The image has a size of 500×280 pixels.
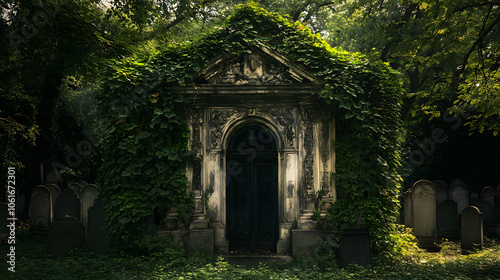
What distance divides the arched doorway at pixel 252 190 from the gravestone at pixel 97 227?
120 inches

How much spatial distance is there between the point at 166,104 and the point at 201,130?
3.37ft

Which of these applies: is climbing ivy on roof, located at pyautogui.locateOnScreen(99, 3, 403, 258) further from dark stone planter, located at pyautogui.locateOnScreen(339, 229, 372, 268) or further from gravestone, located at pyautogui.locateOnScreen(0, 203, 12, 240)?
gravestone, located at pyautogui.locateOnScreen(0, 203, 12, 240)

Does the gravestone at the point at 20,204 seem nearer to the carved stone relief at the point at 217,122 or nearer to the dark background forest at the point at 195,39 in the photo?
the dark background forest at the point at 195,39

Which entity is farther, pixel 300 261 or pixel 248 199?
pixel 248 199

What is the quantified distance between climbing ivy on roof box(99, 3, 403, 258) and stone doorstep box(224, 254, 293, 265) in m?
1.36

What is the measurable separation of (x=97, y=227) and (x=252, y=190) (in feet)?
12.8

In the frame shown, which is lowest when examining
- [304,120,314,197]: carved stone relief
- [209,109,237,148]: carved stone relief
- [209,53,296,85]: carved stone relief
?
[304,120,314,197]: carved stone relief

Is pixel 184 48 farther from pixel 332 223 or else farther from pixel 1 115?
pixel 1 115

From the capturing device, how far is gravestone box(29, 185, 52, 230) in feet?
41.5

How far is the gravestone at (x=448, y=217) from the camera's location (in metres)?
12.8

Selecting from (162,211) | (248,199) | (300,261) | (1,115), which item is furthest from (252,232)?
(1,115)

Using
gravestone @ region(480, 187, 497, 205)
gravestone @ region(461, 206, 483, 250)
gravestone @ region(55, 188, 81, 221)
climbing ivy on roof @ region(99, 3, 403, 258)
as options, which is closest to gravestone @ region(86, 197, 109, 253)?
climbing ivy on roof @ region(99, 3, 403, 258)

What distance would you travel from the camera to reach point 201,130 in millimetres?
9797

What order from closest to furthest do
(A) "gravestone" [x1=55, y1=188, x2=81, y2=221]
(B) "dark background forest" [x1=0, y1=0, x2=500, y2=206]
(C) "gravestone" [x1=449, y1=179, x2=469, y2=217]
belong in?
(B) "dark background forest" [x1=0, y1=0, x2=500, y2=206]
(A) "gravestone" [x1=55, y1=188, x2=81, y2=221]
(C) "gravestone" [x1=449, y1=179, x2=469, y2=217]
